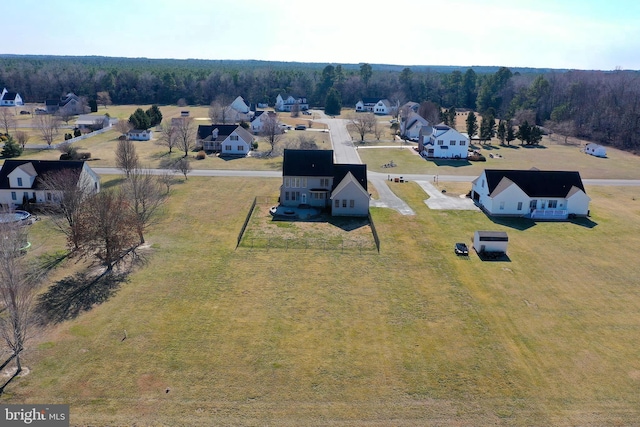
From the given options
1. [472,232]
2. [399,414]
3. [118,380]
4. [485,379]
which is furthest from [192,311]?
[472,232]

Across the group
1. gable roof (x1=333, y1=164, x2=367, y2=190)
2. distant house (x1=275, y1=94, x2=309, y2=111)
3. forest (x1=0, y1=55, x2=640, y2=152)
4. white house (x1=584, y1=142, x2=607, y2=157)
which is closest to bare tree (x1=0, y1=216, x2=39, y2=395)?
gable roof (x1=333, y1=164, x2=367, y2=190)

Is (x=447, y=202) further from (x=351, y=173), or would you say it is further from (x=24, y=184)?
(x=24, y=184)

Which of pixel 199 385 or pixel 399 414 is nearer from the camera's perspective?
pixel 399 414

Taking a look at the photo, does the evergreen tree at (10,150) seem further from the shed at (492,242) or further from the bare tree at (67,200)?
the shed at (492,242)

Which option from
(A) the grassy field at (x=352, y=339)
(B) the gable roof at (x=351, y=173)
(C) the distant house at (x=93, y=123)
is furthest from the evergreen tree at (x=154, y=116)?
(A) the grassy field at (x=352, y=339)

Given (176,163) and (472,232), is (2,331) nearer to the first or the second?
(472,232)

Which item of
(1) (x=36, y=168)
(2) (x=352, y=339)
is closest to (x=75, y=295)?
(2) (x=352, y=339)

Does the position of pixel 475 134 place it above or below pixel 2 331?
above
